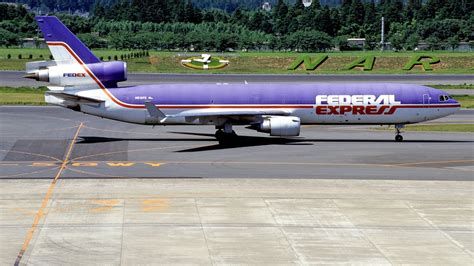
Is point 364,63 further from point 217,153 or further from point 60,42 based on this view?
point 217,153

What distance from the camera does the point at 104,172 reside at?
51.7 m

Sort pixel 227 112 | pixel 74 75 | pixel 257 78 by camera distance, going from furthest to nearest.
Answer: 1. pixel 257 78
2. pixel 74 75
3. pixel 227 112

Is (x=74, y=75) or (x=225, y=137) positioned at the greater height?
(x=74, y=75)

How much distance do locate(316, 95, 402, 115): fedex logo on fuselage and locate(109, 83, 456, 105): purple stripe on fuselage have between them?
368mm

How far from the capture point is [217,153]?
196ft

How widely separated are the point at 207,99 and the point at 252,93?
3470 mm

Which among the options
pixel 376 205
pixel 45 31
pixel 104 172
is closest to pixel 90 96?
pixel 45 31

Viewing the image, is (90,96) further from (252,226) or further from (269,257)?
(269,257)

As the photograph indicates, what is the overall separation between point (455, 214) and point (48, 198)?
20.2 meters

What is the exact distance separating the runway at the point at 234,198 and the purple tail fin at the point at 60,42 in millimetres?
6400

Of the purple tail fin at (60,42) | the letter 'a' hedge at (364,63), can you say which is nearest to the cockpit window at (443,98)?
the purple tail fin at (60,42)

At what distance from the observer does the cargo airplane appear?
2537 inches

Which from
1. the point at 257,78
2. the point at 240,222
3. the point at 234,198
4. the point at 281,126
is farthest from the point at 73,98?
the point at 257,78

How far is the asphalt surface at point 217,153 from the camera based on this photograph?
52031 mm
